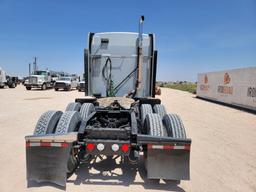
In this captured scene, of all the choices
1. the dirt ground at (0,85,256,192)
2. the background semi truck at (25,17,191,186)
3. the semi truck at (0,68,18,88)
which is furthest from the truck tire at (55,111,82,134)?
the semi truck at (0,68,18,88)

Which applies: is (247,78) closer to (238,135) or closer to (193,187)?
(238,135)

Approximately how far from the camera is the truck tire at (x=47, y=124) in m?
3.86

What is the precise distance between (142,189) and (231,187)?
158 centimetres

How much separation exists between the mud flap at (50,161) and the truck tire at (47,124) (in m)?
0.44

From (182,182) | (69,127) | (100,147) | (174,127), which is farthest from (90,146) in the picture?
(182,182)

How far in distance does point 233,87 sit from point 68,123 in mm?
16905

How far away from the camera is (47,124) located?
391 cm

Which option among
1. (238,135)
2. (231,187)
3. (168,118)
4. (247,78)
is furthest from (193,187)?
(247,78)

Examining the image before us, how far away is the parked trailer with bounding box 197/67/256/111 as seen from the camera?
1522 cm

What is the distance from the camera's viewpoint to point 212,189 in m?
3.69

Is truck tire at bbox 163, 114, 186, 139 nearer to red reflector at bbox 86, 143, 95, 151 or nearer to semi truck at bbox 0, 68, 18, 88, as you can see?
red reflector at bbox 86, 143, 95, 151

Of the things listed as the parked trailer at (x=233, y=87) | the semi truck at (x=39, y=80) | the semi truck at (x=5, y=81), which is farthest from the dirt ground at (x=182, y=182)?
the semi truck at (x=5, y=81)

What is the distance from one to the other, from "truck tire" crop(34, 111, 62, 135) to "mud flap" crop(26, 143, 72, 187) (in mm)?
442

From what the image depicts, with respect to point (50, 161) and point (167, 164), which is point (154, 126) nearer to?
point (167, 164)
